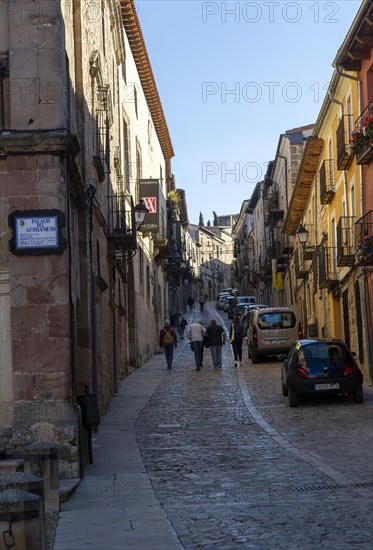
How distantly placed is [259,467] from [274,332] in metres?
18.5

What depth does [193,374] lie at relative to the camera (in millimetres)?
27906

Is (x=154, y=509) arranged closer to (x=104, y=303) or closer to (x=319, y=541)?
(x=319, y=541)

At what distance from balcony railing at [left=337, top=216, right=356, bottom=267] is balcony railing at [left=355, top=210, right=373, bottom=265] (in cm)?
124

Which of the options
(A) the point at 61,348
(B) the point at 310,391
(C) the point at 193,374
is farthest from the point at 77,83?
(C) the point at 193,374

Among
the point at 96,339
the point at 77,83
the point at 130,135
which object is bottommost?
the point at 96,339

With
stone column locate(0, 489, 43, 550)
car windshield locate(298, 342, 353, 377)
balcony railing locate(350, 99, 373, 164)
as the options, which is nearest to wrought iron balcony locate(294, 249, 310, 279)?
balcony railing locate(350, 99, 373, 164)

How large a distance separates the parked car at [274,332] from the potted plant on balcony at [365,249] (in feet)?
28.3

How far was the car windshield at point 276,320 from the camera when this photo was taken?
3084 centimetres

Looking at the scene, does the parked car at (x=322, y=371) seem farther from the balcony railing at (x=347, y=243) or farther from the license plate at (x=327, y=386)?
the balcony railing at (x=347, y=243)

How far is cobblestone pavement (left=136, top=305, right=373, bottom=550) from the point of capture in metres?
8.39

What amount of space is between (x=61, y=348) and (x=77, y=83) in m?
6.20

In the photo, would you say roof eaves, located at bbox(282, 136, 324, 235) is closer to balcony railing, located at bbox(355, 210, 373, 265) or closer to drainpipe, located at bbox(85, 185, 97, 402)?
balcony railing, located at bbox(355, 210, 373, 265)

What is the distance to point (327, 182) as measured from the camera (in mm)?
29797

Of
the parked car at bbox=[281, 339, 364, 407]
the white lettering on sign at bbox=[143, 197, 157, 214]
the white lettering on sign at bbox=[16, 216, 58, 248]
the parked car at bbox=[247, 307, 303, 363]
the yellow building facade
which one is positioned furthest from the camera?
the white lettering on sign at bbox=[143, 197, 157, 214]
